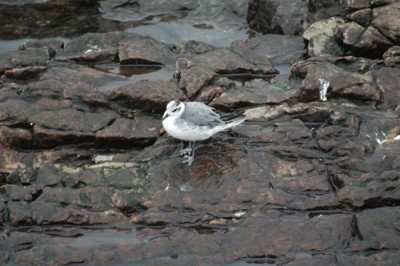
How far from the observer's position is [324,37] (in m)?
12.4

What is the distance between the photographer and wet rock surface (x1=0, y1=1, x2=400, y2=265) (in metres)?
8.38

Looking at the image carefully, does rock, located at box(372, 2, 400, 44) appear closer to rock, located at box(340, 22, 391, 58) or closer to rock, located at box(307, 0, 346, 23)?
rock, located at box(340, 22, 391, 58)

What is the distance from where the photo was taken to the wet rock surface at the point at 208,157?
8.38 metres

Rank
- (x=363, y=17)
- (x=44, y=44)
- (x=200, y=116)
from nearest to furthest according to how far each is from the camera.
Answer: (x=200, y=116)
(x=363, y=17)
(x=44, y=44)

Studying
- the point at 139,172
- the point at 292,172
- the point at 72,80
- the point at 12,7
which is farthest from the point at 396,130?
the point at 12,7

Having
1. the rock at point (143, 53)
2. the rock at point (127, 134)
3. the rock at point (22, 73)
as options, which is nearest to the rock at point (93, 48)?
the rock at point (143, 53)

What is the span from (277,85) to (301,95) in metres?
0.59

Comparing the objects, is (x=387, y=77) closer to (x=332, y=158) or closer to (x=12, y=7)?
(x=332, y=158)

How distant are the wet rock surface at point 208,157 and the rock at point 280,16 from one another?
1.13 meters

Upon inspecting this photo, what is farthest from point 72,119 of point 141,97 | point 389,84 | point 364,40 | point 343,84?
point 364,40

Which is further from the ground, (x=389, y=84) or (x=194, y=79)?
(x=389, y=84)

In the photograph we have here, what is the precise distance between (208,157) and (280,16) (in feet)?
17.0

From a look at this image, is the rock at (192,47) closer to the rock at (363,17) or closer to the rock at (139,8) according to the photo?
the rock at (139,8)

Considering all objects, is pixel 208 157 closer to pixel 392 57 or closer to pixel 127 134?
pixel 127 134
